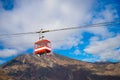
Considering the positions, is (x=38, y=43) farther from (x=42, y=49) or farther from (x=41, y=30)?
(x=41, y=30)

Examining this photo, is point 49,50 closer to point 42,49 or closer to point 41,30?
point 42,49

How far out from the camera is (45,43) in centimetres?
3769

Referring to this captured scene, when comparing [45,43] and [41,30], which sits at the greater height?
[45,43]

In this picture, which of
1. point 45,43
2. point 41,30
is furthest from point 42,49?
point 41,30

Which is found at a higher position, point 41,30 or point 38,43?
point 38,43

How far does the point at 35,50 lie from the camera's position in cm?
3850

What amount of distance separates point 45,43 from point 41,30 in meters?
10.8

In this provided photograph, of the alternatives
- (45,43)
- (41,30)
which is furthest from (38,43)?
(41,30)

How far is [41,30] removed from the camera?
27047mm

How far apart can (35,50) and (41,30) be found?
12.1 meters

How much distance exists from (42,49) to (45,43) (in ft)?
3.98

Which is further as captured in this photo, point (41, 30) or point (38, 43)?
point (38, 43)

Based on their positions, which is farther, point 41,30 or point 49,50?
point 49,50

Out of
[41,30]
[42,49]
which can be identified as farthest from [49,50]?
[41,30]
